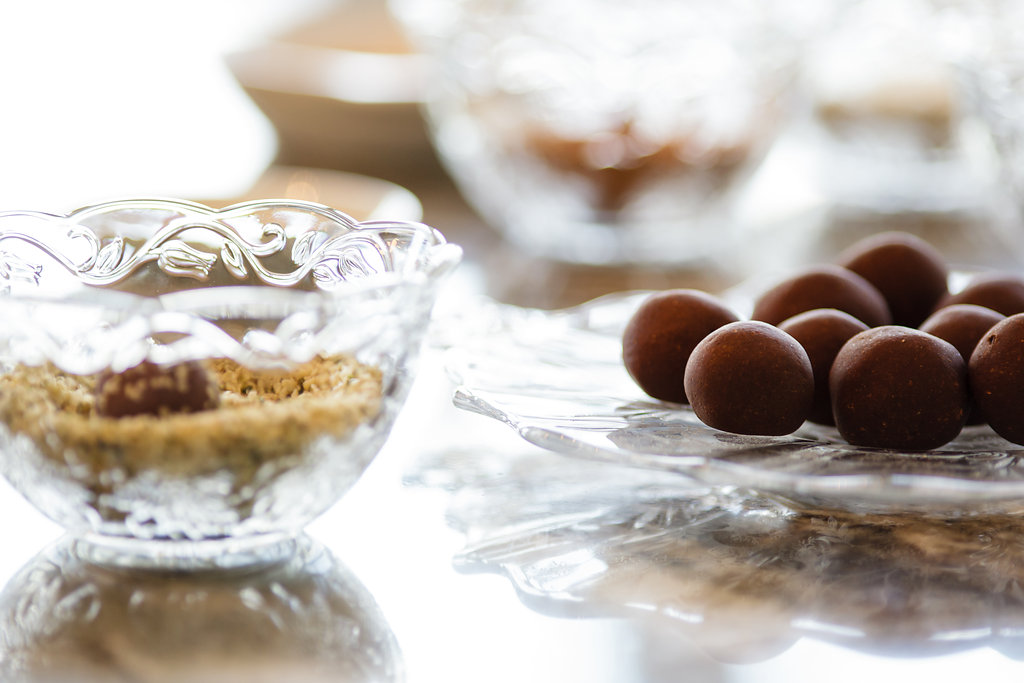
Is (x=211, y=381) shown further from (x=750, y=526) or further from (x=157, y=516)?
(x=750, y=526)

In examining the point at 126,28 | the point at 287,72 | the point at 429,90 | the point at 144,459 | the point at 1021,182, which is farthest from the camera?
the point at 126,28

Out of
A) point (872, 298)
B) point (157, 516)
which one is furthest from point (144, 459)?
point (872, 298)

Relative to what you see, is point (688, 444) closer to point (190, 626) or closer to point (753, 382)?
point (753, 382)

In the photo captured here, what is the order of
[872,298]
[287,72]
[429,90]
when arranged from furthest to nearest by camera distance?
[287,72] < [429,90] < [872,298]

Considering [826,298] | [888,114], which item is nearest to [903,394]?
[826,298]

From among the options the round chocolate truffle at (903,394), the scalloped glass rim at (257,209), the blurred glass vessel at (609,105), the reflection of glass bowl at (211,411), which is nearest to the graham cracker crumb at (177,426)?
the reflection of glass bowl at (211,411)

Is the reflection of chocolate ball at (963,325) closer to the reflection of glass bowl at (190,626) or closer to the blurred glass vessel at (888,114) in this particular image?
the reflection of glass bowl at (190,626)

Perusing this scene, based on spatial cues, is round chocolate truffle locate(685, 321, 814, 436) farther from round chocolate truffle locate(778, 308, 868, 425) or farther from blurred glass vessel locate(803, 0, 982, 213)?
blurred glass vessel locate(803, 0, 982, 213)
